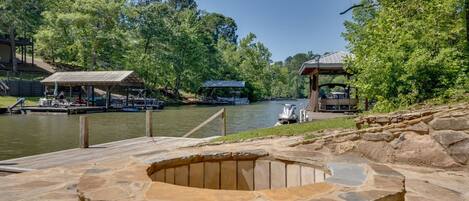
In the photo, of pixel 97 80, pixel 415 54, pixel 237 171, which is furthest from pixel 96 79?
pixel 237 171

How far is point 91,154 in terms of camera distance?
809 cm

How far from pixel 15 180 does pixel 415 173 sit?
4573 mm

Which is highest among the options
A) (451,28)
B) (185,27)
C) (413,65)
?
(185,27)

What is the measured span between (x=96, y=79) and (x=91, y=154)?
22901 millimetres

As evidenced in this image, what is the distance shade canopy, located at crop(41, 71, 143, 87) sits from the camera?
28938 mm

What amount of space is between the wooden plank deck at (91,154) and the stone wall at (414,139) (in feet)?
9.49

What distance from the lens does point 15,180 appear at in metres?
4.01

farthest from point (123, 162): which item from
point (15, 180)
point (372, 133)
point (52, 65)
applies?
point (52, 65)

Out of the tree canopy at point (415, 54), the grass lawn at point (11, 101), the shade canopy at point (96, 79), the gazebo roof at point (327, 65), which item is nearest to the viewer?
the tree canopy at point (415, 54)

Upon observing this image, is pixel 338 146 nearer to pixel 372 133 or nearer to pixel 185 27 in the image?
pixel 372 133

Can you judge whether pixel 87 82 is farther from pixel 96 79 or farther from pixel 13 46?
pixel 13 46

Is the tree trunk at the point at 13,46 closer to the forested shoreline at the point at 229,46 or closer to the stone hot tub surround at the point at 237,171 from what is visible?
the forested shoreline at the point at 229,46

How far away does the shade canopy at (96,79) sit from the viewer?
28.9 m

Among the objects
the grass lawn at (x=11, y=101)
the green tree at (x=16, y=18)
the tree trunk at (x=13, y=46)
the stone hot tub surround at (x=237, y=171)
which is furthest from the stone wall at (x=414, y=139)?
the tree trunk at (x=13, y=46)
